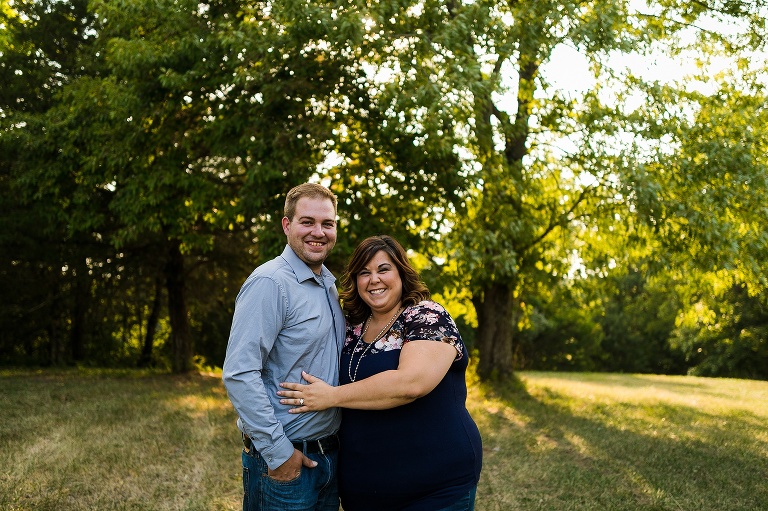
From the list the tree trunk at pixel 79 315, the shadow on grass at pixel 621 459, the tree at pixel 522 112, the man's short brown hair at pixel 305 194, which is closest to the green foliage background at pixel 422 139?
the tree at pixel 522 112

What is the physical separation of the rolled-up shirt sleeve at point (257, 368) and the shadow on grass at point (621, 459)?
13.9 feet

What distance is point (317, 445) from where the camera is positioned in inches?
136

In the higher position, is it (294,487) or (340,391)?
(340,391)

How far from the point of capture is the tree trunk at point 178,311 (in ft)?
64.7

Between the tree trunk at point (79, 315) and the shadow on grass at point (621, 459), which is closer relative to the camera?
the shadow on grass at point (621, 459)

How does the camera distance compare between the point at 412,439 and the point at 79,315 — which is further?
the point at 79,315

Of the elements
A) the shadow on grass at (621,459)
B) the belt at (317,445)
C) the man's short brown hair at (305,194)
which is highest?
the man's short brown hair at (305,194)

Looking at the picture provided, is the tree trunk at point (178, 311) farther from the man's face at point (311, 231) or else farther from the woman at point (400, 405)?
the woman at point (400, 405)

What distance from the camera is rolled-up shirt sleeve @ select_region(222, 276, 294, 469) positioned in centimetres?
324

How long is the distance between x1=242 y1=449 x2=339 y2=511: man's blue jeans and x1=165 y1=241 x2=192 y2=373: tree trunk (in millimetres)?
16693

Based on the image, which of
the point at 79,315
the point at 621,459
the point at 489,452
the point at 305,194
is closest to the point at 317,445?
the point at 305,194

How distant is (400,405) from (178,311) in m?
18.0

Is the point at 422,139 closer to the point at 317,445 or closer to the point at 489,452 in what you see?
the point at 489,452

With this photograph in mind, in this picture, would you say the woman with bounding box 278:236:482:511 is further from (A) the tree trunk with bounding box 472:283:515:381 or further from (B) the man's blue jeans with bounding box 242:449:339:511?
(A) the tree trunk with bounding box 472:283:515:381
